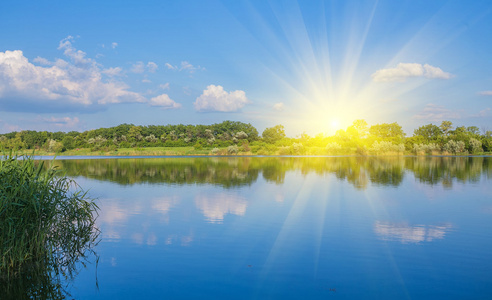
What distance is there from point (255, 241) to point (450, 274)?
428 cm

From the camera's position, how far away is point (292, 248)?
8.23 metres

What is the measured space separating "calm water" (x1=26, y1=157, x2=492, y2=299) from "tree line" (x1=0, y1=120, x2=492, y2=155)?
184 feet

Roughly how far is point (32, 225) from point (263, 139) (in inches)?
A: 3193

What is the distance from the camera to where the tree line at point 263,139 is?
70.2 metres

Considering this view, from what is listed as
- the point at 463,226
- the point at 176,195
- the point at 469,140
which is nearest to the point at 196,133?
the point at 469,140

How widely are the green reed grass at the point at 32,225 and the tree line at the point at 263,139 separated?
2437 inches

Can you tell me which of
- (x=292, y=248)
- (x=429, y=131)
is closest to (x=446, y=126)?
(x=429, y=131)

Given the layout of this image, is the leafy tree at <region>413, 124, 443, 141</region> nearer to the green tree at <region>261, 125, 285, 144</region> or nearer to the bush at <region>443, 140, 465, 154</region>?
the bush at <region>443, 140, 465, 154</region>

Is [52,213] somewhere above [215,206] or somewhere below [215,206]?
above

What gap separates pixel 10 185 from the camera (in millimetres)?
6961

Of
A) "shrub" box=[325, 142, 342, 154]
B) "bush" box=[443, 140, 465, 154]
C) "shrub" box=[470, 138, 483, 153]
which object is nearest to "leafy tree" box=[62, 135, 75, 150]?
"shrub" box=[325, 142, 342, 154]

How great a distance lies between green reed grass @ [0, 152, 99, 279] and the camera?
6609 millimetres

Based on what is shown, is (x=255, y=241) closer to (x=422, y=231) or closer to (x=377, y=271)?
(x=377, y=271)

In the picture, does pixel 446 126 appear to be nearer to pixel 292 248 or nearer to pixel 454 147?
pixel 454 147
